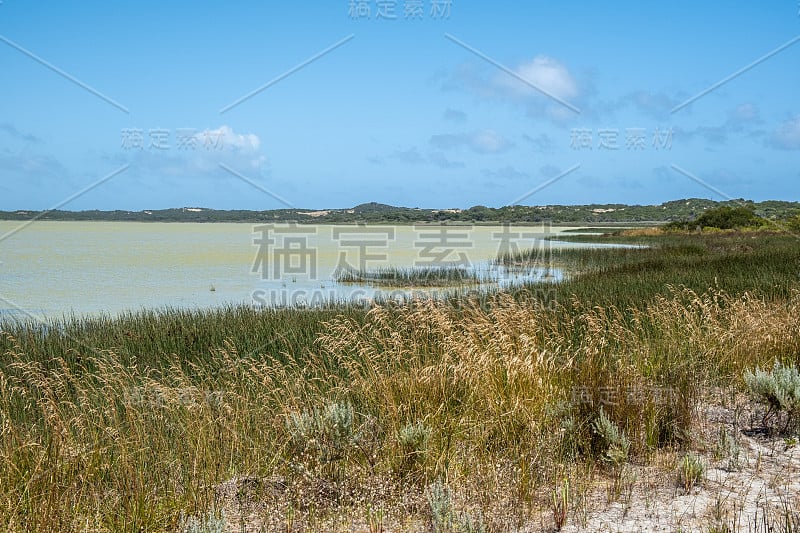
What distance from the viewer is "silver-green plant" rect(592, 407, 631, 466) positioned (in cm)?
427

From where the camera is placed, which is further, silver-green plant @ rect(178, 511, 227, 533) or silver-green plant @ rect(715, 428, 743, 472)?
silver-green plant @ rect(715, 428, 743, 472)

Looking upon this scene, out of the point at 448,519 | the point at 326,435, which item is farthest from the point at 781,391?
the point at 326,435

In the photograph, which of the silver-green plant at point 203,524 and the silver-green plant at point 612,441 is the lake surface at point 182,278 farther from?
the silver-green plant at point 203,524

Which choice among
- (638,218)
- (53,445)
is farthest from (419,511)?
(638,218)

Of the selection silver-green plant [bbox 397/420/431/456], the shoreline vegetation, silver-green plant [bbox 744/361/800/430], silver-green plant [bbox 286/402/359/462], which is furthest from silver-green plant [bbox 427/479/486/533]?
silver-green plant [bbox 744/361/800/430]

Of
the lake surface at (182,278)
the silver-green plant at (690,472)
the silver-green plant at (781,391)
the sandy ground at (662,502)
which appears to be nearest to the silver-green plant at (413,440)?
the sandy ground at (662,502)

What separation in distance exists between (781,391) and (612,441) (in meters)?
1.48

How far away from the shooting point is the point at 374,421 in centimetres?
500

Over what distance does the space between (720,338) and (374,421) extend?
4.27 metres

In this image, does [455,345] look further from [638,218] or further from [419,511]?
[638,218]

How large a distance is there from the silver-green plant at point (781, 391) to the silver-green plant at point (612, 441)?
1.25 m

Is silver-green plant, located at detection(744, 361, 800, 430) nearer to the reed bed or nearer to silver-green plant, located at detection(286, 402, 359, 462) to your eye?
silver-green plant, located at detection(286, 402, 359, 462)

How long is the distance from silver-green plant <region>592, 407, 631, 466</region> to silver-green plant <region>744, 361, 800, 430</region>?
1246 millimetres

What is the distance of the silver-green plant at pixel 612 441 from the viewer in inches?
168
